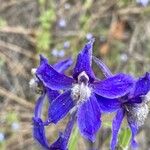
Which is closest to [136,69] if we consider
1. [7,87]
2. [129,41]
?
[129,41]

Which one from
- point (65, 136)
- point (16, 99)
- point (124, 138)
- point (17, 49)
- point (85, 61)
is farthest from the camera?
A: point (17, 49)

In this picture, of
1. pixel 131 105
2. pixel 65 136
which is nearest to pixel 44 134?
pixel 65 136

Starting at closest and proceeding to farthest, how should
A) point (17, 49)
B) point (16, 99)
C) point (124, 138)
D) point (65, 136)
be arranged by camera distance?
point (65, 136), point (124, 138), point (16, 99), point (17, 49)

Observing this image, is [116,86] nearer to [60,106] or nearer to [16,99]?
[60,106]

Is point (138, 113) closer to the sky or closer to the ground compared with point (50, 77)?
closer to the ground

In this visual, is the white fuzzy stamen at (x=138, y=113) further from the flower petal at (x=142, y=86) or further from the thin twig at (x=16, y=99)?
the thin twig at (x=16, y=99)

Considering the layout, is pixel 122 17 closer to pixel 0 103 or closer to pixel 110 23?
pixel 110 23

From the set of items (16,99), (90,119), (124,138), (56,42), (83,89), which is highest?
(56,42)

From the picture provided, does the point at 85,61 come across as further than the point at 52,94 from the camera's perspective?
No
